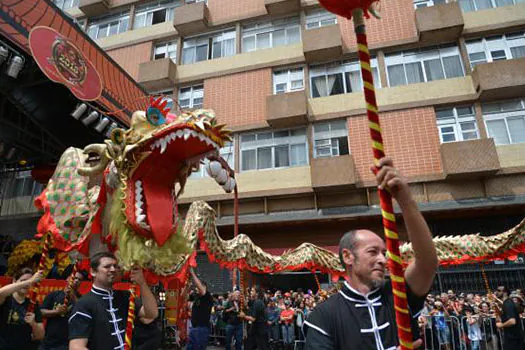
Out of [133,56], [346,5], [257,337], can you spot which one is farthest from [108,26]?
[346,5]

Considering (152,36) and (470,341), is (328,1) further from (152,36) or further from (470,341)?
(152,36)

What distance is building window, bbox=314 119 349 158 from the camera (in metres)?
12.9

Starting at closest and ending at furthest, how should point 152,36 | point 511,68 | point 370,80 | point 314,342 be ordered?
point 370,80 → point 314,342 → point 511,68 → point 152,36

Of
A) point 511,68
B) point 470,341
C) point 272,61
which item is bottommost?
point 470,341

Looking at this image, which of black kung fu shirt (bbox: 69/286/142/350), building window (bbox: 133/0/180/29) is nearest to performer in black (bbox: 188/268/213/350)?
black kung fu shirt (bbox: 69/286/142/350)

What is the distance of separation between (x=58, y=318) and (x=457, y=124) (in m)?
12.4

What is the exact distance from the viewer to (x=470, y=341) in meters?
7.81

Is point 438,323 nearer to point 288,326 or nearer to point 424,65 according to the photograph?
point 288,326

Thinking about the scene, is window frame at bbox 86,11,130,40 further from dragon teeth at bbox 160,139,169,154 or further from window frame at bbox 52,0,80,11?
dragon teeth at bbox 160,139,169,154

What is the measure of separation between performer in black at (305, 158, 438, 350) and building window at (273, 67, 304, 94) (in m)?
12.7

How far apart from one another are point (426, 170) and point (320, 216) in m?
3.58

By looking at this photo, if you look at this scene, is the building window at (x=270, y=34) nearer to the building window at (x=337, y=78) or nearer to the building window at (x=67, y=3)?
the building window at (x=337, y=78)

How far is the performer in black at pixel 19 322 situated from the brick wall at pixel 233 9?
1421 centimetres

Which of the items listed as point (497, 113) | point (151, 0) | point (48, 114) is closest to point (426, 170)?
point (497, 113)
